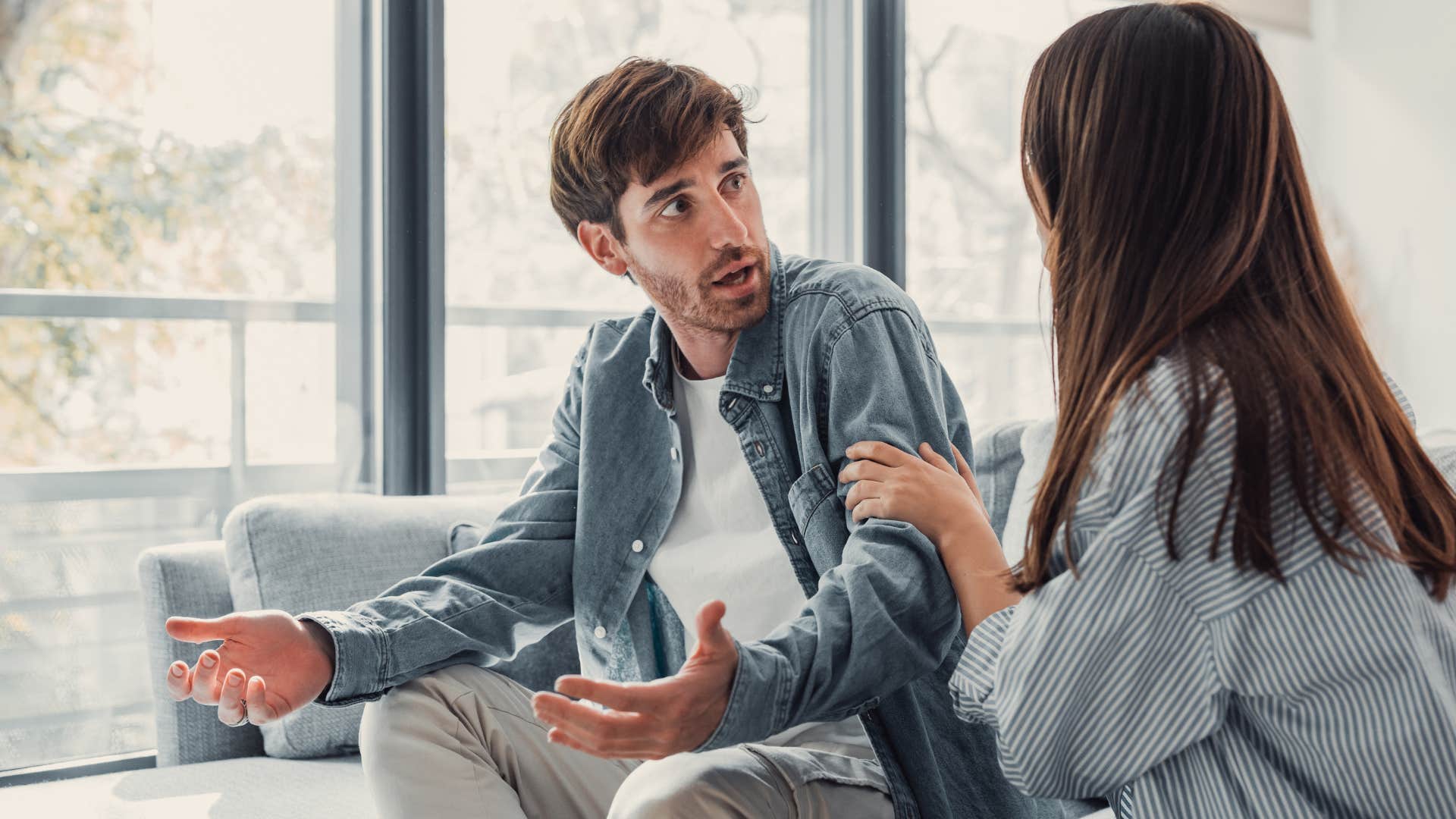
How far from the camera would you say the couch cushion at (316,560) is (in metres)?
1.86

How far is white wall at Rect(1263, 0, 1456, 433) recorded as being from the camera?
277 centimetres

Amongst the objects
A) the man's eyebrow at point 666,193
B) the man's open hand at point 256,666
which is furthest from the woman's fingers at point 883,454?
the man's open hand at point 256,666

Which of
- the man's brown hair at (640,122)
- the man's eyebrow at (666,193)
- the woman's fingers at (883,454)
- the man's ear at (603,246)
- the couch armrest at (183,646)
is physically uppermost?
the man's brown hair at (640,122)

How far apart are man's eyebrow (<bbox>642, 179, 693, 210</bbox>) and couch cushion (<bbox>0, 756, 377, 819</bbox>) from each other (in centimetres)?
90

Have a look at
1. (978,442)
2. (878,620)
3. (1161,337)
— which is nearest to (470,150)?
(978,442)

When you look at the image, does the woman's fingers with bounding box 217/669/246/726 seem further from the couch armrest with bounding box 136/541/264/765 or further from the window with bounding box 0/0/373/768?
the window with bounding box 0/0/373/768

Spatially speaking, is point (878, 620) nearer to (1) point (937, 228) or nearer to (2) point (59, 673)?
(2) point (59, 673)

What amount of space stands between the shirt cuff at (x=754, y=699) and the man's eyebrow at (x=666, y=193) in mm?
691

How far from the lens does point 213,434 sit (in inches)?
88.1

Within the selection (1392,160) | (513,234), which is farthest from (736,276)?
(1392,160)

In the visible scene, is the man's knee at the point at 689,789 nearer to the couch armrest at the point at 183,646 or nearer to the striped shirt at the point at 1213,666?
the striped shirt at the point at 1213,666

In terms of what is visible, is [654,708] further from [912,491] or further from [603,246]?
[603,246]

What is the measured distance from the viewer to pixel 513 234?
8.29 ft

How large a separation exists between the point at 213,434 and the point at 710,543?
125 cm
